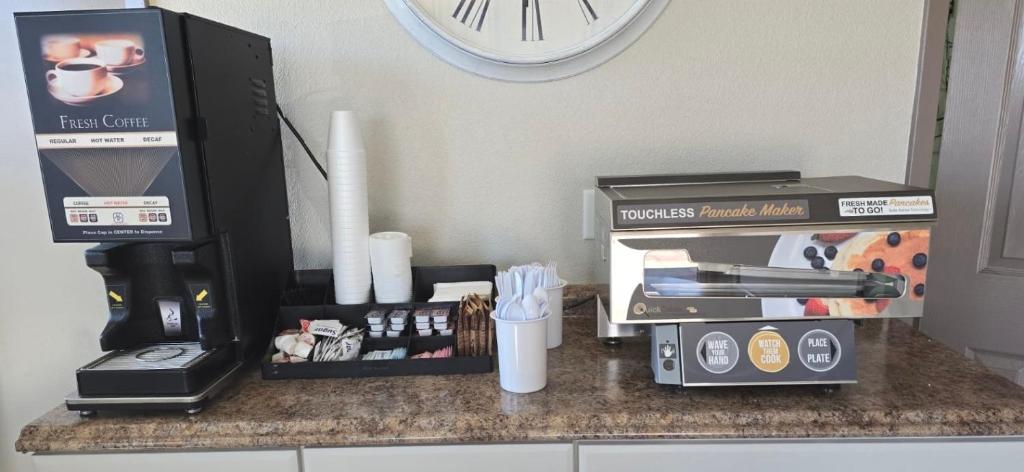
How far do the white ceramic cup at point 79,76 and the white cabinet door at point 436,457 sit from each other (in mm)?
610

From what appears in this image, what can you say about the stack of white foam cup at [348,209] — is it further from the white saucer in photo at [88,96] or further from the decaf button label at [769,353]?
the decaf button label at [769,353]

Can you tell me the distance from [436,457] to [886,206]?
31.5 inches

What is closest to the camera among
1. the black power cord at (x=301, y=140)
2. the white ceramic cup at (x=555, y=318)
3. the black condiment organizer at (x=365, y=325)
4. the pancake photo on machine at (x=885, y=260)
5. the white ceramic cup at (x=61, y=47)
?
the white ceramic cup at (x=61, y=47)

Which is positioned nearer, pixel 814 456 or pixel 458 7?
pixel 814 456

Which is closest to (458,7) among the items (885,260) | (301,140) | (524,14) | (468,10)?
(468,10)

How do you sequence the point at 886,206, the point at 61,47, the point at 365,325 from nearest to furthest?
the point at 61,47 < the point at 886,206 < the point at 365,325

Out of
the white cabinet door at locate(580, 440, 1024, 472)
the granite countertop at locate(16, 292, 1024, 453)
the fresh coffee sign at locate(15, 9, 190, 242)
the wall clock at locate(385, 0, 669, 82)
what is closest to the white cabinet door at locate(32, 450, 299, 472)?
the granite countertop at locate(16, 292, 1024, 453)

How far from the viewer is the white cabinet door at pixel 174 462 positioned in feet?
2.92

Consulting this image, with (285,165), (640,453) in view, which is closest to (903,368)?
(640,453)

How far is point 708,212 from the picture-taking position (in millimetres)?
917

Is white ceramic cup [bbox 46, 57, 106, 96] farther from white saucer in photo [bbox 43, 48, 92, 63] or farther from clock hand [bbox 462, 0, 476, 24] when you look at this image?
clock hand [bbox 462, 0, 476, 24]

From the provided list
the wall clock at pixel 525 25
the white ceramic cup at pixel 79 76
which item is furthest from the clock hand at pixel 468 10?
the white ceramic cup at pixel 79 76

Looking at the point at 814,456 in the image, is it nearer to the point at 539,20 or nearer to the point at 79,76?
the point at 539,20

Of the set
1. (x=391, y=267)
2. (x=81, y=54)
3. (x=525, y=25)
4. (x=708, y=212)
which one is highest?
(x=525, y=25)
